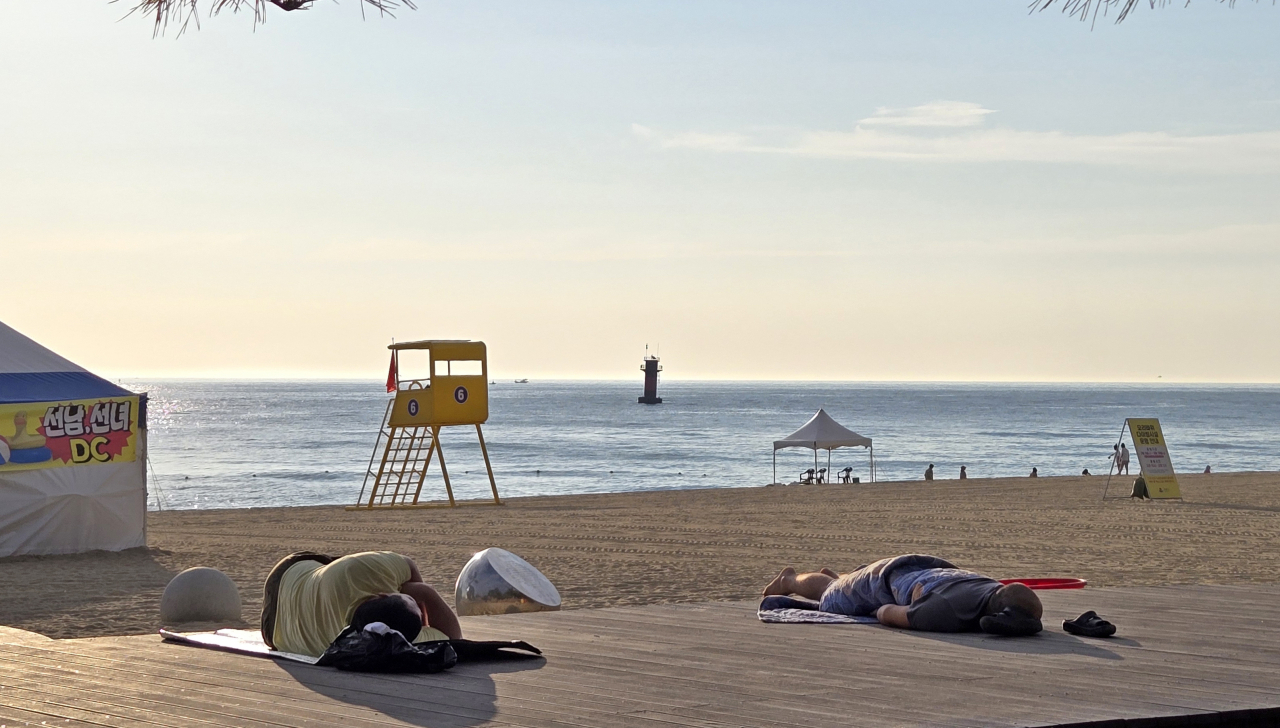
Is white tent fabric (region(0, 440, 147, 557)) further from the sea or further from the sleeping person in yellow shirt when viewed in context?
the sea

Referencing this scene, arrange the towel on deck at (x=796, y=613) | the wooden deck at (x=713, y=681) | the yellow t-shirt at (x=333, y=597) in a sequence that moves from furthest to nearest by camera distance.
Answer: the towel on deck at (x=796, y=613) < the yellow t-shirt at (x=333, y=597) < the wooden deck at (x=713, y=681)

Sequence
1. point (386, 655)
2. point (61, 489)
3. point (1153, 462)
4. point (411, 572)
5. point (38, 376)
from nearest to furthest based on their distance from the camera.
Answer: point (386, 655) → point (411, 572) → point (61, 489) → point (38, 376) → point (1153, 462)

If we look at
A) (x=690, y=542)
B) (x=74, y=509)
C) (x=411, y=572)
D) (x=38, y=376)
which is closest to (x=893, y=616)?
(x=411, y=572)

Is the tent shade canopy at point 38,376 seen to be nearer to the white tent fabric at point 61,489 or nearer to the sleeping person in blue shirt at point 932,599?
the white tent fabric at point 61,489

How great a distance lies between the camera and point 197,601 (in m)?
8.01

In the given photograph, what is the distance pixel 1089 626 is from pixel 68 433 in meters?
12.1

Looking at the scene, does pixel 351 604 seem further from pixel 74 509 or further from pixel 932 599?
pixel 74 509

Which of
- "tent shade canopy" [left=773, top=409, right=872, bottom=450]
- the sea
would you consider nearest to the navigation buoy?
the sea

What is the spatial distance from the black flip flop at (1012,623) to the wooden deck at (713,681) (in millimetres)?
78

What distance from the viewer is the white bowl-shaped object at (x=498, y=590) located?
779 centimetres

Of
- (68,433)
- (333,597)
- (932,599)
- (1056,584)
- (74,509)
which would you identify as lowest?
(74,509)

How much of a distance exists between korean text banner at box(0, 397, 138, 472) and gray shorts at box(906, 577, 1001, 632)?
11.2m

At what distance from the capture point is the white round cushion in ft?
26.2

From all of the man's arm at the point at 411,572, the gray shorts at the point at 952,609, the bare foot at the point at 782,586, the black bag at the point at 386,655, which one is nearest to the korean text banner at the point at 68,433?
the bare foot at the point at 782,586
